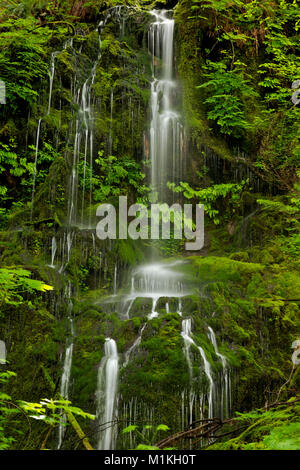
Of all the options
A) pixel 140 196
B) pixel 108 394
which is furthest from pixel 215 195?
pixel 108 394

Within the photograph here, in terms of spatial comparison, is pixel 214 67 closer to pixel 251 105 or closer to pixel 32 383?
pixel 251 105

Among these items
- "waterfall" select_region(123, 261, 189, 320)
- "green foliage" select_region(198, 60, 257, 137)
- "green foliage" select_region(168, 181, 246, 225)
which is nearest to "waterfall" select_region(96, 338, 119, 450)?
"waterfall" select_region(123, 261, 189, 320)

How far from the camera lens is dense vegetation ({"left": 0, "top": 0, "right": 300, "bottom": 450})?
17.9 feet

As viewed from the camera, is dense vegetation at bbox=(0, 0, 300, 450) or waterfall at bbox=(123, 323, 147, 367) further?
waterfall at bbox=(123, 323, 147, 367)

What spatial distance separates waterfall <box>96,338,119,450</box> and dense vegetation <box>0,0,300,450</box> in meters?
0.13

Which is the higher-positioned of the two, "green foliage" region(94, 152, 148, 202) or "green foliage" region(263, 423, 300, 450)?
"green foliage" region(94, 152, 148, 202)

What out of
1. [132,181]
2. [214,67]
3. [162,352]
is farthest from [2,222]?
[214,67]

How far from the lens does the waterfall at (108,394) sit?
4.90 meters

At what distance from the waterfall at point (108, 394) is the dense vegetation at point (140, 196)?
0.13m

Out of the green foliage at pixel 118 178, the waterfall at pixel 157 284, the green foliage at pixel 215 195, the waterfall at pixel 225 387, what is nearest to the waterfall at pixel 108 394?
the waterfall at pixel 225 387

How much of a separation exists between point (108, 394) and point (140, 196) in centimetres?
696

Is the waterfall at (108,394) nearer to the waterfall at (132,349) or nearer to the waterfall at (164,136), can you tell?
the waterfall at (132,349)

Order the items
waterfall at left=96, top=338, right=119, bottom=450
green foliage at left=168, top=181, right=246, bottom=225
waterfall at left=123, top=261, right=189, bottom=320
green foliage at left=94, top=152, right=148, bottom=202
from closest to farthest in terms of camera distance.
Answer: waterfall at left=96, top=338, right=119, bottom=450 < waterfall at left=123, top=261, right=189, bottom=320 < green foliage at left=94, top=152, right=148, bottom=202 < green foliage at left=168, top=181, right=246, bottom=225

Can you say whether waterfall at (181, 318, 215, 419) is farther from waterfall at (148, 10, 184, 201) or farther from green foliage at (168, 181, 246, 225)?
waterfall at (148, 10, 184, 201)
